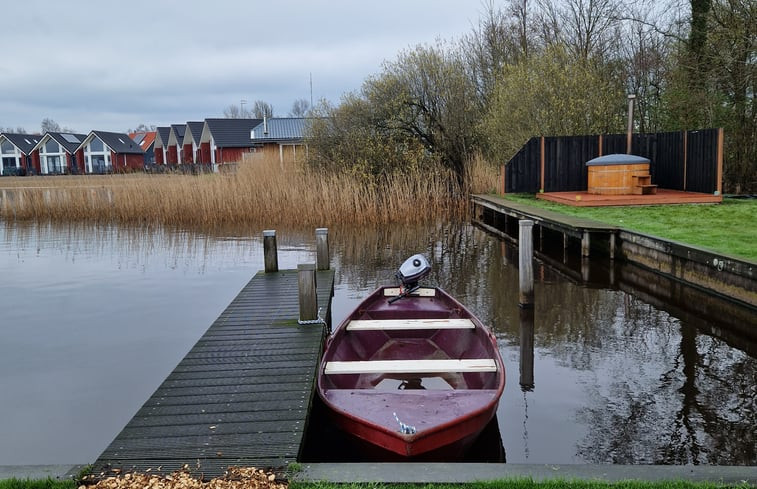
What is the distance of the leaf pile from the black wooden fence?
1384 centimetres

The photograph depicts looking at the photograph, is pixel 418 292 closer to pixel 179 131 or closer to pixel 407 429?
pixel 407 429

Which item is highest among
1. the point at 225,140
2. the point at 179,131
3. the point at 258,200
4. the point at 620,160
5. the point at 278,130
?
the point at 179,131

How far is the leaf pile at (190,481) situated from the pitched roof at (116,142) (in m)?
60.7

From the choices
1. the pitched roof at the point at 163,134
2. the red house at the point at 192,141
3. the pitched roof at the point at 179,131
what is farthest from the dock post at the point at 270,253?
the pitched roof at the point at 163,134

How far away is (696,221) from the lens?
37.3ft

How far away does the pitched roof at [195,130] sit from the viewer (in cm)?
5166

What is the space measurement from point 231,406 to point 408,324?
2155 millimetres

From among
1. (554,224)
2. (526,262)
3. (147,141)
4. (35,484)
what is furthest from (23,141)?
(35,484)

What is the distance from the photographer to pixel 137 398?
6.04 meters

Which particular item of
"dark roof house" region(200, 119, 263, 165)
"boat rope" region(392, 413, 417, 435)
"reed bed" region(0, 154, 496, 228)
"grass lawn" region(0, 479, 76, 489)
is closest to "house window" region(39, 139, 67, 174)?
"dark roof house" region(200, 119, 263, 165)

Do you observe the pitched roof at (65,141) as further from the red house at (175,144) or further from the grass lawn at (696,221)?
the grass lawn at (696,221)

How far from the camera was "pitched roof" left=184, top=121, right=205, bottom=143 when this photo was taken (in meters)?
51.7

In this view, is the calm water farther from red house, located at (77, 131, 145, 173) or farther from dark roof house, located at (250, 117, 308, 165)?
red house, located at (77, 131, 145, 173)

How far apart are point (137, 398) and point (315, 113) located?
54.1ft
